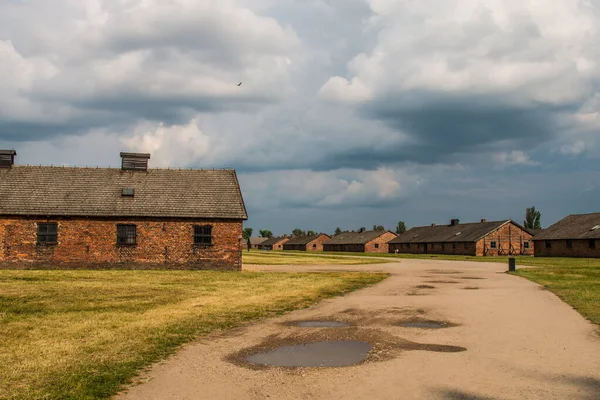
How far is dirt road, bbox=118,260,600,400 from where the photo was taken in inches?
250

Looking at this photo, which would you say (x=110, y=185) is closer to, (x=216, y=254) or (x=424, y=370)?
(x=216, y=254)

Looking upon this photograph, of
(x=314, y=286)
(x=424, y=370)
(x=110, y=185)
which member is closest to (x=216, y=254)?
(x=110, y=185)

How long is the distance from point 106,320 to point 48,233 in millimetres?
21730

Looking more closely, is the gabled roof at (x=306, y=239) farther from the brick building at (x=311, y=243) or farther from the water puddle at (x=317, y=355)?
the water puddle at (x=317, y=355)

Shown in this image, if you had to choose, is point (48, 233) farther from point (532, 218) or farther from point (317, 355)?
point (532, 218)

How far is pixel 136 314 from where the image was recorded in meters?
12.7

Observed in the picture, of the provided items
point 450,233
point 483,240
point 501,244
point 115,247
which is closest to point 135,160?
point 115,247

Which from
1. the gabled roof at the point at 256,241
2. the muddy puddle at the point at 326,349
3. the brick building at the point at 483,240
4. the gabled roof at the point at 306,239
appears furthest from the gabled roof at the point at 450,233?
the gabled roof at the point at 256,241

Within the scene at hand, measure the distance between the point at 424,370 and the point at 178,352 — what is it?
3990 mm

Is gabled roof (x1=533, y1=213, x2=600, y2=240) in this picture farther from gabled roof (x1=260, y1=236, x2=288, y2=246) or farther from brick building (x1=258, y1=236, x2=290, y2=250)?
gabled roof (x1=260, y1=236, x2=288, y2=246)

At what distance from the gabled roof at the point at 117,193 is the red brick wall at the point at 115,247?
59cm

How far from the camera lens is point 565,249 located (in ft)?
212

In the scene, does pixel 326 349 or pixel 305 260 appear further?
pixel 305 260

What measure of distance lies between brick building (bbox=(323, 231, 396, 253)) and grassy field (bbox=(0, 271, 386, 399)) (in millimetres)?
85499
